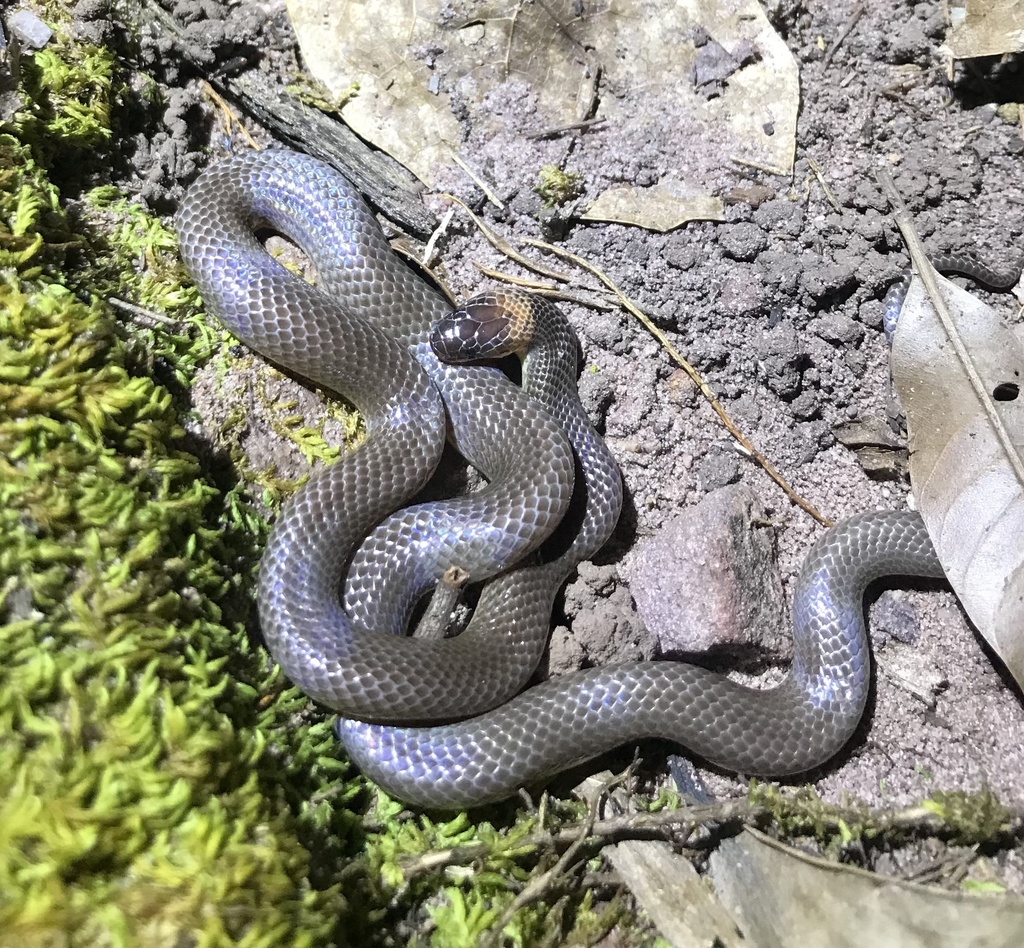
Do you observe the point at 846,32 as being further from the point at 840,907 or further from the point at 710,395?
the point at 840,907

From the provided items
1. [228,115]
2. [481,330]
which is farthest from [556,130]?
[228,115]

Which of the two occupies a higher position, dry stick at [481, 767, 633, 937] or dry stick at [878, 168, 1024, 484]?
dry stick at [878, 168, 1024, 484]

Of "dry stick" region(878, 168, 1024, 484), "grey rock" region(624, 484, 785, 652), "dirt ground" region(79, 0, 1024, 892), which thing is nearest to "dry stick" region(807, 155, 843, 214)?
"dirt ground" region(79, 0, 1024, 892)

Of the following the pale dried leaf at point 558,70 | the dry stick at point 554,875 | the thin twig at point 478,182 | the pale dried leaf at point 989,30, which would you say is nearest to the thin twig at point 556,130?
the pale dried leaf at point 558,70

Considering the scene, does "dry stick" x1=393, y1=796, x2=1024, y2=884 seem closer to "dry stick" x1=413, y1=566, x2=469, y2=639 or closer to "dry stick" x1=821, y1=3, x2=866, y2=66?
"dry stick" x1=413, y1=566, x2=469, y2=639

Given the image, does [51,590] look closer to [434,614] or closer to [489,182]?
[434,614]

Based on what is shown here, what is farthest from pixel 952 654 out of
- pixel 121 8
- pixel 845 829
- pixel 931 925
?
pixel 121 8

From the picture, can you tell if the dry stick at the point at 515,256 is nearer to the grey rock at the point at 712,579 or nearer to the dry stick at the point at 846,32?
the grey rock at the point at 712,579
